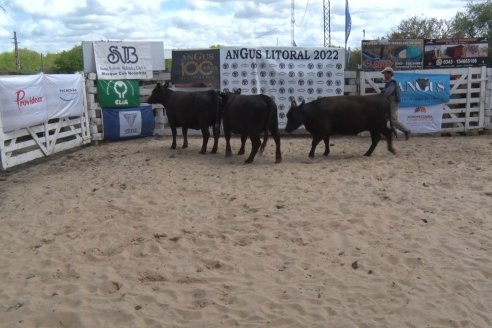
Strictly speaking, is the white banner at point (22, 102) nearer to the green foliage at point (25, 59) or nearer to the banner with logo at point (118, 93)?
the banner with logo at point (118, 93)

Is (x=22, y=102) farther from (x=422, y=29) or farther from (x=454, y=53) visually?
(x=422, y=29)

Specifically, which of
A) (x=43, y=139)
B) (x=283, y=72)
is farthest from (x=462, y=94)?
(x=43, y=139)

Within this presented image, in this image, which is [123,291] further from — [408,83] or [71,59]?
[71,59]

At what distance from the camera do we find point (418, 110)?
13.8 meters

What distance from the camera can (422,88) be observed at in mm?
13695

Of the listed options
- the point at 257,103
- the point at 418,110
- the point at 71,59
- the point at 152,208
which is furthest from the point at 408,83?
the point at 71,59

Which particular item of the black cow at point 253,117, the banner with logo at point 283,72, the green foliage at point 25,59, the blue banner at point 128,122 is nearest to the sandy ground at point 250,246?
the black cow at point 253,117

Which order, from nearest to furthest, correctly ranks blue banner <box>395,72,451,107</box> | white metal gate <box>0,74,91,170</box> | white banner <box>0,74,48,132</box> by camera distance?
white banner <box>0,74,48,132</box>, white metal gate <box>0,74,91,170</box>, blue banner <box>395,72,451,107</box>

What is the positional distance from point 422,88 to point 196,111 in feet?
20.4

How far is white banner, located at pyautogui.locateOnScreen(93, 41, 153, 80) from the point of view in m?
13.1

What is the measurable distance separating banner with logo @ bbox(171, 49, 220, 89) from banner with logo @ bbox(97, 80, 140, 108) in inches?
44.2

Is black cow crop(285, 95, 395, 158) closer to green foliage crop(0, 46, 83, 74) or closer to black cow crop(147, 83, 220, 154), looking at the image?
black cow crop(147, 83, 220, 154)

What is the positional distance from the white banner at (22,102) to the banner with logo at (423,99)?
27.9ft

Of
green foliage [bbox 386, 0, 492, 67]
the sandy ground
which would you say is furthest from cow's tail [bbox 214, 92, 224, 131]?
green foliage [bbox 386, 0, 492, 67]
